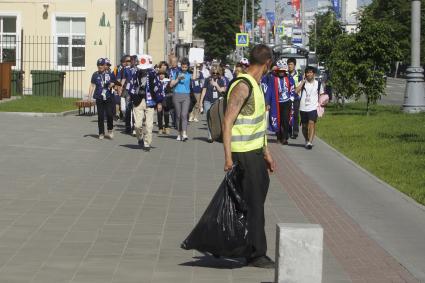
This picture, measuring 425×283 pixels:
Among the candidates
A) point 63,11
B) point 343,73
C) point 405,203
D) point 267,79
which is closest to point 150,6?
point 63,11

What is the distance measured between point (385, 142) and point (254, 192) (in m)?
13.5

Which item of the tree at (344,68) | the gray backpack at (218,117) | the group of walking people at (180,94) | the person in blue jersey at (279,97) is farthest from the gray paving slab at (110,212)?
the tree at (344,68)

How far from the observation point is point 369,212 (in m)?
11.6

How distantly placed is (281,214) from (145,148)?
785 cm

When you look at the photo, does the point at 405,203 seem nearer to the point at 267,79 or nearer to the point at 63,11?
the point at 267,79

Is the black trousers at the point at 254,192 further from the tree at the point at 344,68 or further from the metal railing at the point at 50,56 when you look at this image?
the metal railing at the point at 50,56

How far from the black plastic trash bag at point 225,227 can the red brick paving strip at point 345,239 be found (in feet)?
3.22

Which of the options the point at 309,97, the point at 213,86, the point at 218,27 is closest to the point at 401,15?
the point at 218,27

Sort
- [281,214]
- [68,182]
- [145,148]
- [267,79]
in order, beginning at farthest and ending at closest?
[267,79], [145,148], [68,182], [281,214]

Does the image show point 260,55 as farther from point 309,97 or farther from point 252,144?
point 309,97

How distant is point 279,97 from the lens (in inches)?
822

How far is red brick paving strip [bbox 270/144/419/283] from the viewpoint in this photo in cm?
803

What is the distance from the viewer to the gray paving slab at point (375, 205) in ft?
30.3

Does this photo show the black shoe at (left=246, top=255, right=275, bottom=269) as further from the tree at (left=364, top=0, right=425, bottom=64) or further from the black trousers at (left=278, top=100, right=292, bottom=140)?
the tree at (left=364, top=0, right=425, bottom=64)
